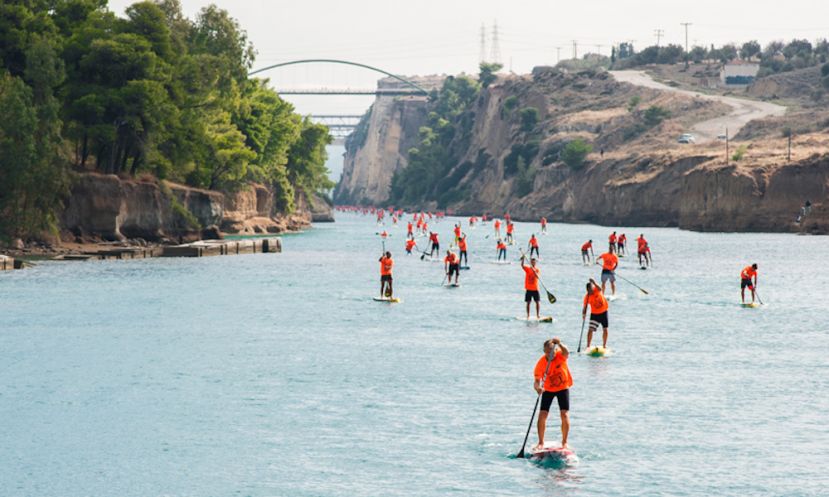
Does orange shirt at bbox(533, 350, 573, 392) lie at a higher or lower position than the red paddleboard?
higher

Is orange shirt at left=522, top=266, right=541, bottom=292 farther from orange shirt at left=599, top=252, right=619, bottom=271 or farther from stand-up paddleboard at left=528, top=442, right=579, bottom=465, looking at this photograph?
stand-up paddleboard at left=528, top=442, right=579, bottom=465

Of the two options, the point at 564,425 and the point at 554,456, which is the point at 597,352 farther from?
the point at 564,425

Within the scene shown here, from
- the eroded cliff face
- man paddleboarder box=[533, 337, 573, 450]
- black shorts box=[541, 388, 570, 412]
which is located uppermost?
the eroded cliff face

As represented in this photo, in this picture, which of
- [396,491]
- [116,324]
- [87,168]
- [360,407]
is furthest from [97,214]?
[396,491]

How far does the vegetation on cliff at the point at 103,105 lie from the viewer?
3346 inches

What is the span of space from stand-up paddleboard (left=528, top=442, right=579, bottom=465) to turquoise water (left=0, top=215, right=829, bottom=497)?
0.31 m

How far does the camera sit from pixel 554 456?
23422 mm

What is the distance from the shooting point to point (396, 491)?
21.5 m

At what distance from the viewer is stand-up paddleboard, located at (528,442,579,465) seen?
23.4 m

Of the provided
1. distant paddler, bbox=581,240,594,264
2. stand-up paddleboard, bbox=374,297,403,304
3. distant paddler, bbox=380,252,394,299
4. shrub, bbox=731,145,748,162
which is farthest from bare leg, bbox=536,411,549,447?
shrub, bbox=731,145,748,162

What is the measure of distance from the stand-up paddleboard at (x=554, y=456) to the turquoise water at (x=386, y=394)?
311 millimetres

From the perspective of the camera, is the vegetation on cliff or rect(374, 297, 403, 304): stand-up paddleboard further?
the vegetation on cliff

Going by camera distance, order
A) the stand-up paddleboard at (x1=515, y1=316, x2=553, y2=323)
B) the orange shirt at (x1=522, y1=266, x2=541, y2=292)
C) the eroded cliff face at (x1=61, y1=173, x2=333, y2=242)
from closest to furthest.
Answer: the orange shirt at (x1=522, y1=266, x2=541, y2=292) < the stand-up paddleboard at (x1=515, y1=316, x2=553, y2=323) < the eroded cliff face at (x1=61, y1=173, x2=333, y2=242)

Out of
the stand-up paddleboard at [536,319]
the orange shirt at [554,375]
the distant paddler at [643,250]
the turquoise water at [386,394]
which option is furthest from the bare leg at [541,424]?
the distant paddler at [643,250]
